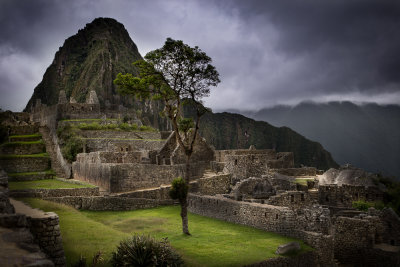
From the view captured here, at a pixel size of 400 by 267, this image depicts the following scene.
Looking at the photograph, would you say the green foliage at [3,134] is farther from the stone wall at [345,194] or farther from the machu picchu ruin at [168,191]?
the stone wall at [345,194]

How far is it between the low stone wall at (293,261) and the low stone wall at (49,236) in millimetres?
5607

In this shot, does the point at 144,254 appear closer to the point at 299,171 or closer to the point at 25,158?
the point at 25,158

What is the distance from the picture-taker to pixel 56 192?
17.9 metres

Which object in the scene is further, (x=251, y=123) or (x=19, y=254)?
(x=251, y=123)

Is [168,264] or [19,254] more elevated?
[19,254]

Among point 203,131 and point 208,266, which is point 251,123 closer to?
point 203,131

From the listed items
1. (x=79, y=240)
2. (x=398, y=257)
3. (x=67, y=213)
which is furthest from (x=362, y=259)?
(x=67, y=213)

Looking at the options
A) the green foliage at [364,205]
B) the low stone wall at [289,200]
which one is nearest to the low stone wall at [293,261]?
the low stone wall at [289,200]

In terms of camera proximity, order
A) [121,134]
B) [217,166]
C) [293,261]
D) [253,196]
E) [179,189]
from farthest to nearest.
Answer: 1. [121,134]
2. [217,166]
3. [253,196]
4. [179,189]
5. [293,261]

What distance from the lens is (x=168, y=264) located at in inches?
360

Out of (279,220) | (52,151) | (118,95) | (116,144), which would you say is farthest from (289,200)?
(118,95)

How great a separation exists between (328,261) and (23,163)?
22885 mm

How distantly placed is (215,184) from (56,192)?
379 inches

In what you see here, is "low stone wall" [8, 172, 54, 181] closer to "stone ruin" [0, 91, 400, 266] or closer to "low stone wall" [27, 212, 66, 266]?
"stone ruin" [0, 91, 400, 266]
